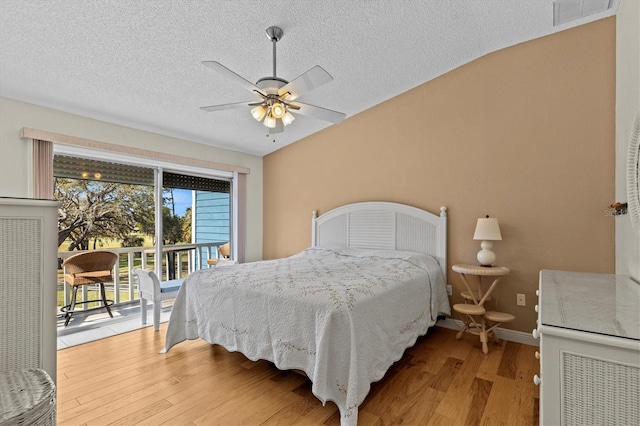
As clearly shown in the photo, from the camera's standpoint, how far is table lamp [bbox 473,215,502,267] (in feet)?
9.48

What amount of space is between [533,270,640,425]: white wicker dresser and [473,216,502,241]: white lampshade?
5.93 feet

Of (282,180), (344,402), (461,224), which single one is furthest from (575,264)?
(282,180)

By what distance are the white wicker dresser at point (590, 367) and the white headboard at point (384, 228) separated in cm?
238

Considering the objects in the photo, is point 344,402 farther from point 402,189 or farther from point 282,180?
point 282,180

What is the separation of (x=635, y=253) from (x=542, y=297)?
3.06ft

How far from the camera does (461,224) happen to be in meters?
3.37

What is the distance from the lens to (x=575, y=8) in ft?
8.34

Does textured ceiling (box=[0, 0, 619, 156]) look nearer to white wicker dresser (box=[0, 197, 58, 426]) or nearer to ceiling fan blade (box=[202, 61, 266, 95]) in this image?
ceiling fan blade (box=[202, 61, 266, 95])

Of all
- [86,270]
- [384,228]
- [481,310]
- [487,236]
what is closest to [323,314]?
[481,310]

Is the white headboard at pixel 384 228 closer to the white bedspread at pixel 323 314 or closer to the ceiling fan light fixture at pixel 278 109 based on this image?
the white bedspread at pixel 323 314

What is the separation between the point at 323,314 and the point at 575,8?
125 inches

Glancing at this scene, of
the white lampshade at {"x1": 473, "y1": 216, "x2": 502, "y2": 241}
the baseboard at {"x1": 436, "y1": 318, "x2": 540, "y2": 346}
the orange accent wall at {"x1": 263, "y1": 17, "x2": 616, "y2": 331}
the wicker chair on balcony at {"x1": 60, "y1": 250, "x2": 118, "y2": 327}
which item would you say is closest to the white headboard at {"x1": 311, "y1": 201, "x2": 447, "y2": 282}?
the orange accent wall at {"x1": 263, "y1": 17, "x2": 616, "y2": 331}

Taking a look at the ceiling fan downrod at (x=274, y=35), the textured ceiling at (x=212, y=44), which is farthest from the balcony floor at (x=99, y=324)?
the ceiling fan downrod at (x=274, y=35)

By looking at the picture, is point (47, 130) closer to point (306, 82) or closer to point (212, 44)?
Result: point (212, 44)
